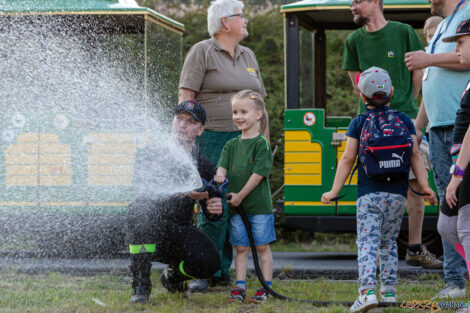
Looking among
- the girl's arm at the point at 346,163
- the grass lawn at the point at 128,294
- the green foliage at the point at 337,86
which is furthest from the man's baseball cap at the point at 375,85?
the green foliage at the point at 337,86

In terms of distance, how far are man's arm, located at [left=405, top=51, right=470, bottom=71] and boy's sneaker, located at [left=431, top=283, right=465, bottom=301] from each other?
1.36 metres

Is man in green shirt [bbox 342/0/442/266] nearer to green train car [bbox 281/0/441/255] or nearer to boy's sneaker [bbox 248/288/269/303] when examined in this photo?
boy's sneaker [bbox 248/288/269/303]

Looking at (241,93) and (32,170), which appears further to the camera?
(32,170)

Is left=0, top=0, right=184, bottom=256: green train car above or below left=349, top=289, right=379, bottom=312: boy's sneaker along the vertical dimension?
above

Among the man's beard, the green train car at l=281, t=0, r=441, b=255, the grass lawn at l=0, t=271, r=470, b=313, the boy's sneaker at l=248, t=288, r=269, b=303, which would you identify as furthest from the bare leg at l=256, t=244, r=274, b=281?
the green train car at l=281, t=0, r=441, b=255

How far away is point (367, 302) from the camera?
151 inches

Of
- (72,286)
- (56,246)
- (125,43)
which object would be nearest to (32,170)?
(56,246)

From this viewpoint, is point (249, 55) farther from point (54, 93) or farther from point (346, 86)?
point (346, 86)

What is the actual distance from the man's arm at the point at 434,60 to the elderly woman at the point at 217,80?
51.8 inches

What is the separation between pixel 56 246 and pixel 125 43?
2613 mm

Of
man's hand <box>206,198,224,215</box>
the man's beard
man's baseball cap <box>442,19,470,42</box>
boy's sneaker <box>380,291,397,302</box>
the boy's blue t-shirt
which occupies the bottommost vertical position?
boy's sneaker <box>380,291,397,302</box>

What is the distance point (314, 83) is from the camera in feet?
27.5

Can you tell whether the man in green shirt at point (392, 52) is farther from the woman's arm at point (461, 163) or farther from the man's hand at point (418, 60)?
the woman's arm at point (461, 163)

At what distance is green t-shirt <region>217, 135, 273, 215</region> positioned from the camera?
4.53m
